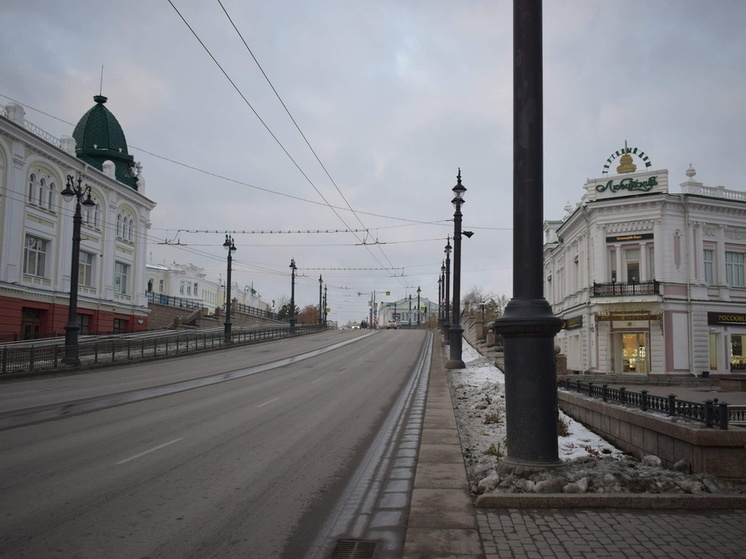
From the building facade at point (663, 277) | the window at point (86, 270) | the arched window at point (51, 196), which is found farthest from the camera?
the window at point (86, 270)

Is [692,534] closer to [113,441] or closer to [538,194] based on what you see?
[538,194]

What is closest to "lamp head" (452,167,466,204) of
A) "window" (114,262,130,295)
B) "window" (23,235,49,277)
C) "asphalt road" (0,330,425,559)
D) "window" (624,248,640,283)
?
"asphalt road" (0,330,425,559)

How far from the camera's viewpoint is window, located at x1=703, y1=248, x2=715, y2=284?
36.8 metres

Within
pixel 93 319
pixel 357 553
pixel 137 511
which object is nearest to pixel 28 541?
pixel 137 511

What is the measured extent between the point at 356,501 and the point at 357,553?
1859mm

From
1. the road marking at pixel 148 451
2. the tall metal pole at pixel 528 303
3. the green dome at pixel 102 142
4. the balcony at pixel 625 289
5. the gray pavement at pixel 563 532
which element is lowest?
the road marking at pixel 148 451

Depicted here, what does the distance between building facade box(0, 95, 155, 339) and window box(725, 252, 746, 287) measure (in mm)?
36823

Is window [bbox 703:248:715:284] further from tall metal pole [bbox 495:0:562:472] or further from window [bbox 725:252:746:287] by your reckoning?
tall metal pole [bbox 495:0:562:472]

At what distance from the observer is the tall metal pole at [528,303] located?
22.4 ft

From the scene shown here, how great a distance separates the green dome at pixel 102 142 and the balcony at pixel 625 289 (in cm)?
3936

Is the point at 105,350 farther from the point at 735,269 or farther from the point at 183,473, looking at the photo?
the point at 735,269

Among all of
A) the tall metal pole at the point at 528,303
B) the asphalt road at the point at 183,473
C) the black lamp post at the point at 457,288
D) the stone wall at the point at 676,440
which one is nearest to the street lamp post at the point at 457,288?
the black lamp post at the point at 457,288

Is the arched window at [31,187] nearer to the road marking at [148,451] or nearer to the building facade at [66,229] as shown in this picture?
the building facade at [66,229]

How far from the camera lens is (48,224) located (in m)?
41.9
